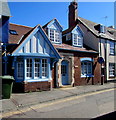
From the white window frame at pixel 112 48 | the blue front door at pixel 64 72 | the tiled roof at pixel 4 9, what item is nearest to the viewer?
the tiled roof at pixel 4 9

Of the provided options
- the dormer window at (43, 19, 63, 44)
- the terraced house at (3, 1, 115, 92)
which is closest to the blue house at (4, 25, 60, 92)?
the terraced house at (3, 1, 115, 92)

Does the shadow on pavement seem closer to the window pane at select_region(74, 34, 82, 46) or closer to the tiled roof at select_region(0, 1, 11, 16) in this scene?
the window pane at select_region(74, 34, 82, 46)

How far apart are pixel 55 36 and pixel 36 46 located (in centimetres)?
360

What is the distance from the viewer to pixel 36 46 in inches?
400

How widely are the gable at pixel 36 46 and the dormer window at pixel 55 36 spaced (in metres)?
2.39

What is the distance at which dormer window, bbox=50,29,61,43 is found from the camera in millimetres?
12855

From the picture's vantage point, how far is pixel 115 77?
55.5 feet

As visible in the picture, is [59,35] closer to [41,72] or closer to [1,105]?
[41,72]

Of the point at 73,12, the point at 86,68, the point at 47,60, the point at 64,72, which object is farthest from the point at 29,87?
the point at 73,12

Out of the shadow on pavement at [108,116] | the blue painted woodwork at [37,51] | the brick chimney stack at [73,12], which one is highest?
the brick chimney stack at [73,12]

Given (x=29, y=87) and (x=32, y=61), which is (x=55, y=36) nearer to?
(x=32, y=61)

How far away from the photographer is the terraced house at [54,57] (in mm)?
9820

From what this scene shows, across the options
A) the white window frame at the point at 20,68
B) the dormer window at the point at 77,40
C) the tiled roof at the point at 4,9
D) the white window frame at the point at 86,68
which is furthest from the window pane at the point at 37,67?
the tiled roof at the point at 4,9

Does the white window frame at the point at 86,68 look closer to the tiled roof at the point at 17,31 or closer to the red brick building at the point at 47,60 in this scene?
the red brick building at the point at 47,60
